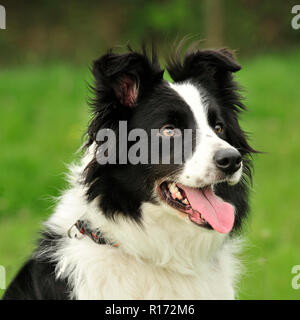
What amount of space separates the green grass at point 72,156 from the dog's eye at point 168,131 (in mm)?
1127

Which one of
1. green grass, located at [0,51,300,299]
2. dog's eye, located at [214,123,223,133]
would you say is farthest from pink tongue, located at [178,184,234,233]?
green grass, located at [0,51,300,299]

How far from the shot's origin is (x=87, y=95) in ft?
13.0

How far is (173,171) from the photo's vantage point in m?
3.66

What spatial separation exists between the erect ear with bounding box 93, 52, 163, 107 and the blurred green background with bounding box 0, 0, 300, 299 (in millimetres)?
431

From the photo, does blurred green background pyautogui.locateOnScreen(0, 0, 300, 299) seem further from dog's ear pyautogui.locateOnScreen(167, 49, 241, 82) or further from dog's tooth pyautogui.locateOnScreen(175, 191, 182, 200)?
dog's tooth pyautogui.locateOnScreen(175, 191, 182, 200)

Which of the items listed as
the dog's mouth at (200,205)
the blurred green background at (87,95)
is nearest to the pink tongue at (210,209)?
the dog's mouth at (200,205)

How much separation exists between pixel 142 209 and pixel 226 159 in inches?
27.8

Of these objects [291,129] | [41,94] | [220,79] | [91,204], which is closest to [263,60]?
[291,129]

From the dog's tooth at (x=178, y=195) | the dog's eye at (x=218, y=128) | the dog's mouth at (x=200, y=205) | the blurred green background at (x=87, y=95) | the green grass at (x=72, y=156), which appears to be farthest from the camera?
the blurred green background at (x=87, y=95)

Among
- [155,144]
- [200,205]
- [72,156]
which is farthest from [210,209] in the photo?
[72,156]

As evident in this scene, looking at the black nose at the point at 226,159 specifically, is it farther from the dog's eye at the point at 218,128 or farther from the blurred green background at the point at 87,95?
the blurred green background at the point at 87,95

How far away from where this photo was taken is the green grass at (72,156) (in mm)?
6164

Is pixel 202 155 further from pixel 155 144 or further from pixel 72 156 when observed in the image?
pixel 72 156

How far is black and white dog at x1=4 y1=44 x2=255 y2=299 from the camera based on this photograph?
362 cm
